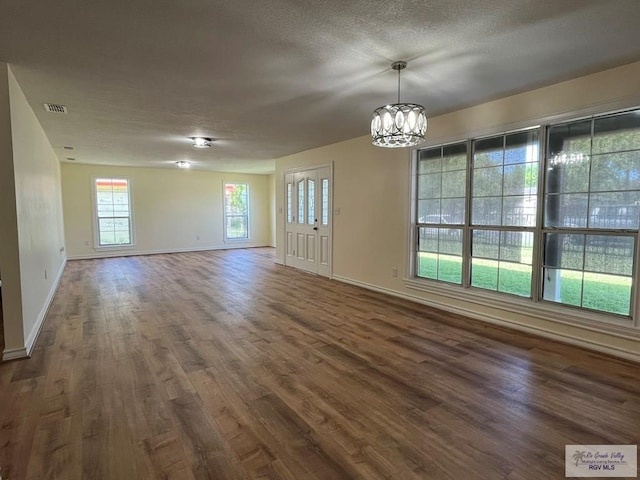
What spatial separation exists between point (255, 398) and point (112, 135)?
15.4ft

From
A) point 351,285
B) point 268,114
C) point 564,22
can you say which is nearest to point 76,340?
point 268,114

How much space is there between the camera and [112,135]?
5.16m

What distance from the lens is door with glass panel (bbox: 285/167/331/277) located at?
628 centimetres

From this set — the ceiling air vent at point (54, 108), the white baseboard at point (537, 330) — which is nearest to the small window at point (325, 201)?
the white baseboard at point (537, 330)

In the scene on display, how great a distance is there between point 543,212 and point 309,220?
4125mm

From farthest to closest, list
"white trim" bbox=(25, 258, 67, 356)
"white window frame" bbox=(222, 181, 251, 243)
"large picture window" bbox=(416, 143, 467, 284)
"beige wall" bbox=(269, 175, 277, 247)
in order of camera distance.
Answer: "beige wall" bbox=(269, 175, 277, 247) → "white window frame" bbox=(222, 181, 251, 243) → "large picture window" bbox=(416, 143, 467, 284) → "white trim" bbox=(25, 258, 67, 356)

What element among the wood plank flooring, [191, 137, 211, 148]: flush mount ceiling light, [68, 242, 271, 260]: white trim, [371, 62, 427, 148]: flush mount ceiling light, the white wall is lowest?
the wood plank flooring

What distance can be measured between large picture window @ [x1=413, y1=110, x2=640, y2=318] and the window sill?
0.08 m

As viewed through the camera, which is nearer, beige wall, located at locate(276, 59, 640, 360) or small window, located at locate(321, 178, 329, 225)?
beige wall, located at locate(276, 59, 640, 360)

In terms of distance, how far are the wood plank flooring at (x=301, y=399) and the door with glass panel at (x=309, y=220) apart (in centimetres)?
245

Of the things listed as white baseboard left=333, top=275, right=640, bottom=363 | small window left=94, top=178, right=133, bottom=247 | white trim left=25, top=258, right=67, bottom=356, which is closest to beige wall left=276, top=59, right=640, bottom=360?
white baseboard left=333, top=275, right=640, bottom=363

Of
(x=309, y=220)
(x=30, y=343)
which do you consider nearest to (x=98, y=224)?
(x=309, y=220)

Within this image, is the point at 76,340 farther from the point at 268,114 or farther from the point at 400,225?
the point at 400,225

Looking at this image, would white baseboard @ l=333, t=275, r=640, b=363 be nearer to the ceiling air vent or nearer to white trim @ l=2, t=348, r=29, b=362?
white trim @ l=2, t=348, r=29, b=362
